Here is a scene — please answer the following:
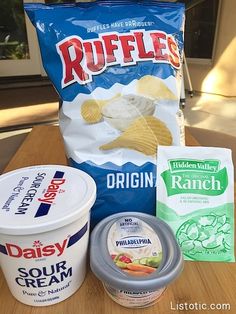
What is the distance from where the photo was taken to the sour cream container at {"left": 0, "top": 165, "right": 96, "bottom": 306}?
290 millimetres

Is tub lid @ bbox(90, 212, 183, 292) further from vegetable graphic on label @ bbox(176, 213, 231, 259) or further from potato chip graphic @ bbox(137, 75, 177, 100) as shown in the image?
potato chip graphic @ bbox(137, 75, 177, 100)

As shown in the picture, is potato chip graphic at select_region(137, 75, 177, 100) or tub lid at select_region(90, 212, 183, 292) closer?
tub lid at select_region(90, 212, 183, 292)

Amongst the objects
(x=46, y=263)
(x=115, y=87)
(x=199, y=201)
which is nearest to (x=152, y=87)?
(x=115, y=87)

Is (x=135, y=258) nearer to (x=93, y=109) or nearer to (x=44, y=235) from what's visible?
(x=44, y=235)

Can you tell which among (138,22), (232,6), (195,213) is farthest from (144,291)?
(232,6)

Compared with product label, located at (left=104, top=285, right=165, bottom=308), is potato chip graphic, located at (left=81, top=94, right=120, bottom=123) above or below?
above

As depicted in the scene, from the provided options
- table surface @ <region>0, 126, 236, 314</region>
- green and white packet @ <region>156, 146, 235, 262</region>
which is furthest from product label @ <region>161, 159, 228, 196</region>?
table surface @ <region>0, 126, 236, 314</region>

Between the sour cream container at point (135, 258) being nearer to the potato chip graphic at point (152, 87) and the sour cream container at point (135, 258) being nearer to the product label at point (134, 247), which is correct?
the product label at point (134, 247)

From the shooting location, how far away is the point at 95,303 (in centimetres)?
34

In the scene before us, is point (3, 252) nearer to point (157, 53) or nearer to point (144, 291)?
point (144, 291)

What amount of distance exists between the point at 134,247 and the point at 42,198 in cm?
13

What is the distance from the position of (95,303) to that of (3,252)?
0.13 meters

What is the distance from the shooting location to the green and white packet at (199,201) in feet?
1.33

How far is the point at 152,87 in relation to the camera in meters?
0.44
